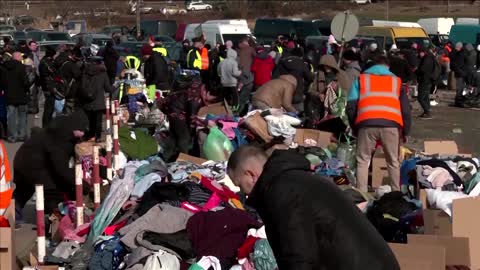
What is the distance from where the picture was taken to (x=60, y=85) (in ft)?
56.6

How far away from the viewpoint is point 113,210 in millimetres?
8633

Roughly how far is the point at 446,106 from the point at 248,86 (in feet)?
23.7

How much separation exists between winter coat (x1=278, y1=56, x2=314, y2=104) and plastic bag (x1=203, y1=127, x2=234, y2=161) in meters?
3.42

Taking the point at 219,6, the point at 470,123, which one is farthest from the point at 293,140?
the point at 219,6

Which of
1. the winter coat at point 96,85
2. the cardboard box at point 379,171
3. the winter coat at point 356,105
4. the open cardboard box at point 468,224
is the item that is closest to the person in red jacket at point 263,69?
the winter coat at point 96,85

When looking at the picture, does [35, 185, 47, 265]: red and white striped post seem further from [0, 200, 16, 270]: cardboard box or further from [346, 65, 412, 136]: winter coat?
[346, 65, 412, 136]: winter coat

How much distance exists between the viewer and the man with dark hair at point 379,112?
10477 mm

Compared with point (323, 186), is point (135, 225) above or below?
below

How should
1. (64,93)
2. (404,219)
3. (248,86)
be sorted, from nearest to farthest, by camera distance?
(404,219) → (64,93) → (248,86)

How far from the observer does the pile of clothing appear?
699 cm

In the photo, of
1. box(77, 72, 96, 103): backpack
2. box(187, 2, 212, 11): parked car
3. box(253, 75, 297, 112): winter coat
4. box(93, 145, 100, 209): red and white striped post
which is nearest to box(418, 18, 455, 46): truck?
box(77, 72, 96, 103): backpack

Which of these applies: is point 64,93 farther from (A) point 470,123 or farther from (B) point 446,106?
(B) point 446,106

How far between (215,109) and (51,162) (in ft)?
14.0

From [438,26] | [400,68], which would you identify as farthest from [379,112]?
[438,26]
